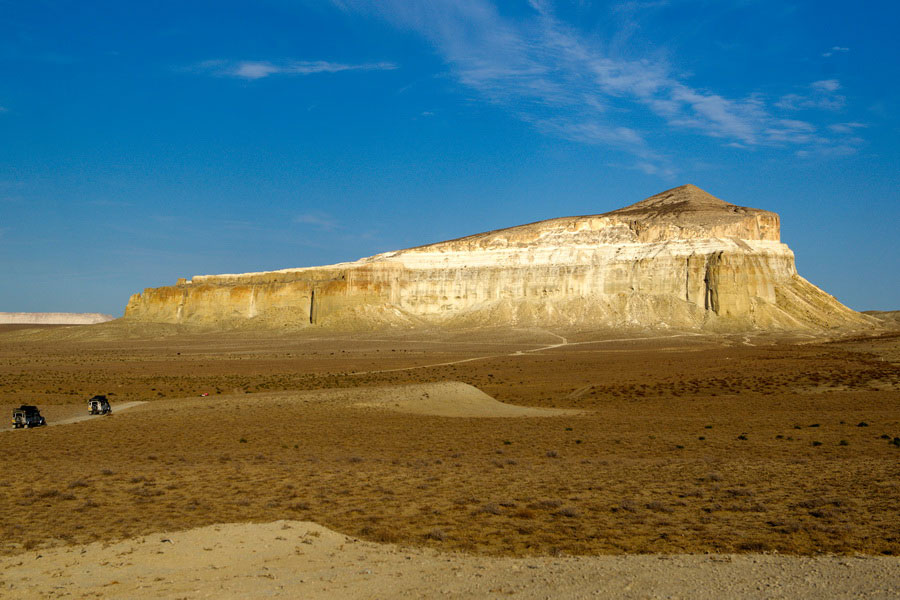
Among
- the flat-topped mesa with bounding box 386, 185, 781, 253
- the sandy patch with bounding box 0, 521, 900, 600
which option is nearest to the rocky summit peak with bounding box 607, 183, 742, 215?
the flat-topped mesa with bounding box 386, 185, 781, 253

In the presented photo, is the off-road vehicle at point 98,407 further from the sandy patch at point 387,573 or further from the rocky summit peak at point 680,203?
the rocky summit peak at point 680,203

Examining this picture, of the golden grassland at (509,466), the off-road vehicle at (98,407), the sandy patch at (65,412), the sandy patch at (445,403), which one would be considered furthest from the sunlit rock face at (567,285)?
the off-road vehicle at (98,407)

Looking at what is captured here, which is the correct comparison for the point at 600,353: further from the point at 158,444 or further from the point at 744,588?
the point at 744,588

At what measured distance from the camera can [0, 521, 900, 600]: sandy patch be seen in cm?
646

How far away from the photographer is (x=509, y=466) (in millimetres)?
14086

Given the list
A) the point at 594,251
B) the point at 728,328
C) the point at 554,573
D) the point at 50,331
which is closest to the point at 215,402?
the point at 554,573

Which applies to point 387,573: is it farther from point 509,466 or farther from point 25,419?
point 25,419

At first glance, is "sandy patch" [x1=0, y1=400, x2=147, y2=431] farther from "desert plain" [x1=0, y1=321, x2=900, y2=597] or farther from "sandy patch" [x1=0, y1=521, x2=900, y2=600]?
"sandy patch" [x1=0, y1=521, x2=900, y2=600]

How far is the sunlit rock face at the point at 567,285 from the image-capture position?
86.6m

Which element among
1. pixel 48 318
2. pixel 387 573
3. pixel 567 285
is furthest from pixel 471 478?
pixel 48 318

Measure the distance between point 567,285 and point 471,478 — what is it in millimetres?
82998

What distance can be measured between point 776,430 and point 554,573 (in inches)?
542

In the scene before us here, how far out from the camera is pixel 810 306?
86938mm

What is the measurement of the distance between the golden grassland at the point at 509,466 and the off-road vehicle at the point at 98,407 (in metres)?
0.91
